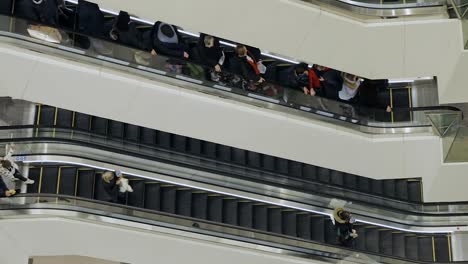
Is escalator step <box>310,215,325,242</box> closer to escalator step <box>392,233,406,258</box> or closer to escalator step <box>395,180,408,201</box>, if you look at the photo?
escalator step <box>392,233,406,258</box>

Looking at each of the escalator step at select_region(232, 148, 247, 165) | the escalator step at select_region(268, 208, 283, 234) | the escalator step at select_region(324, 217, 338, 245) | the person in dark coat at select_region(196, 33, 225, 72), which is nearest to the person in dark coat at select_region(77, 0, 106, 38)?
the person in dark coat at select_region(196, 33, 225, 72)

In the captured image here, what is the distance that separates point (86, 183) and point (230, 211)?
2.50 m

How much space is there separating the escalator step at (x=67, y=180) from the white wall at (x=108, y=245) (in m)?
0.73

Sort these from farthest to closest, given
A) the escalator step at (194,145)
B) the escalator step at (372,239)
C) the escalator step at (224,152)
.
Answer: the escalator step at (372,239), the escalator step at (224,152), the escalator step at (194,145)

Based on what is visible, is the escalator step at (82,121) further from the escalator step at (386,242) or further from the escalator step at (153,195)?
the escalator step at (386,242)

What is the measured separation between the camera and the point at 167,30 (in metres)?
12.5

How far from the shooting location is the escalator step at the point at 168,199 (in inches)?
528

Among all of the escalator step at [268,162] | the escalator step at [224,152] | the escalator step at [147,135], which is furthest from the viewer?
the escalator step at [268,162]

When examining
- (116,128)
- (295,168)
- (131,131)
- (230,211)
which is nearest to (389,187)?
(295,168)

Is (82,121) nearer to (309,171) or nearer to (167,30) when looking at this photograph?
(167,30)

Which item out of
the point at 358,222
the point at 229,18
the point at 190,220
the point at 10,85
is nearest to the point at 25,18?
the point at 10,85

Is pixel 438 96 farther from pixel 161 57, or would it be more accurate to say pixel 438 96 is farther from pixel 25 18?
pixel 25 18

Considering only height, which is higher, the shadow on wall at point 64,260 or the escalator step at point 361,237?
the escalator step at point 361,237

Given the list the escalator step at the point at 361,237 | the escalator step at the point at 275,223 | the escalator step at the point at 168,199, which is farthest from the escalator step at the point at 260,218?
the escalator step at the point at 361,237
